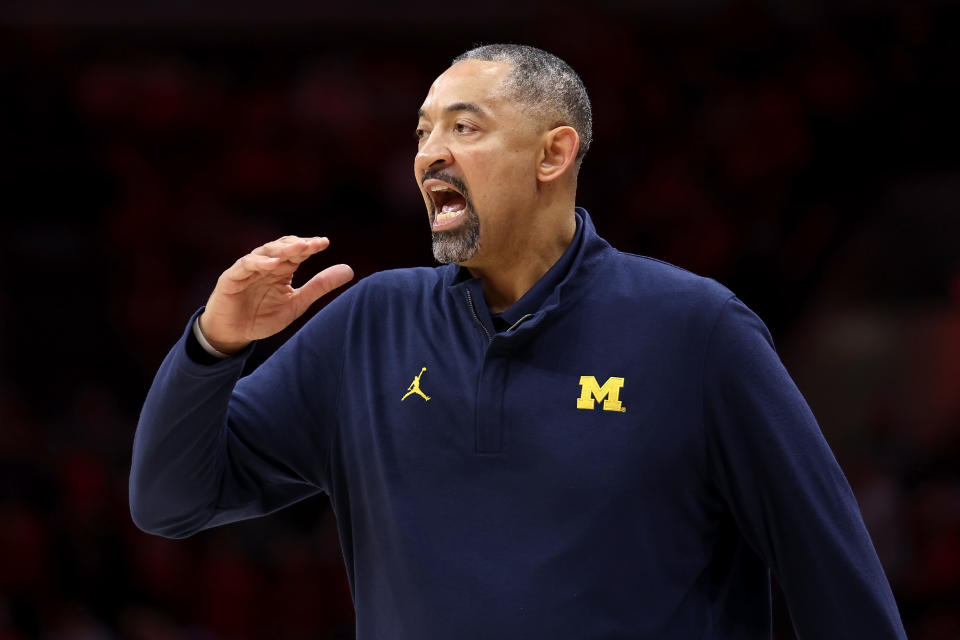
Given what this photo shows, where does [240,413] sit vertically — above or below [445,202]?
below

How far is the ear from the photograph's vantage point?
7.59ft

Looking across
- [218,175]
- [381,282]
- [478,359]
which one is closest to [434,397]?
[478,359]

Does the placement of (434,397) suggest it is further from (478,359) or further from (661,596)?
(661,596)

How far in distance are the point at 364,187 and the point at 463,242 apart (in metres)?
6.26

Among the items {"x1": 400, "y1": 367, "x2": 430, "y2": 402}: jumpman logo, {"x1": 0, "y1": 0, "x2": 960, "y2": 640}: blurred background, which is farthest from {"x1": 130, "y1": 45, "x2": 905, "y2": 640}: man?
{"x1": 0, "y1": 0, "x2": 960, "y2": 640}: blurred background

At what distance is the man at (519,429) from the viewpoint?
6.69 feet

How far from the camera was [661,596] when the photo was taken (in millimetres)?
2035

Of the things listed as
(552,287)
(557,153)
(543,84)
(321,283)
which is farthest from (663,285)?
(321,283)

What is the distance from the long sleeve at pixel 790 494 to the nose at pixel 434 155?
0.56 meters

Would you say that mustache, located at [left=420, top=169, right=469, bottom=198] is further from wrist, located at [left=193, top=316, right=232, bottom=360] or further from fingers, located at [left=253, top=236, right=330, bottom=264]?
wrist, located at [left=193, top=316, right=232, bottom=360]

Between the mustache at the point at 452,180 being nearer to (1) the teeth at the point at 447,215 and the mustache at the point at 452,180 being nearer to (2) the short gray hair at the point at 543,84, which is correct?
(1) the teeth at the point at 447,215

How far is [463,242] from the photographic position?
88.7 inches

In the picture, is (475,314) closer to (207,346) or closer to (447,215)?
(447,215)

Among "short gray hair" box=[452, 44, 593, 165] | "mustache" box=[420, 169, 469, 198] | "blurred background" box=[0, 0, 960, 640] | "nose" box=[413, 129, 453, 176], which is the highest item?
"short gray hair" box=[452, 44, 593, 165]
